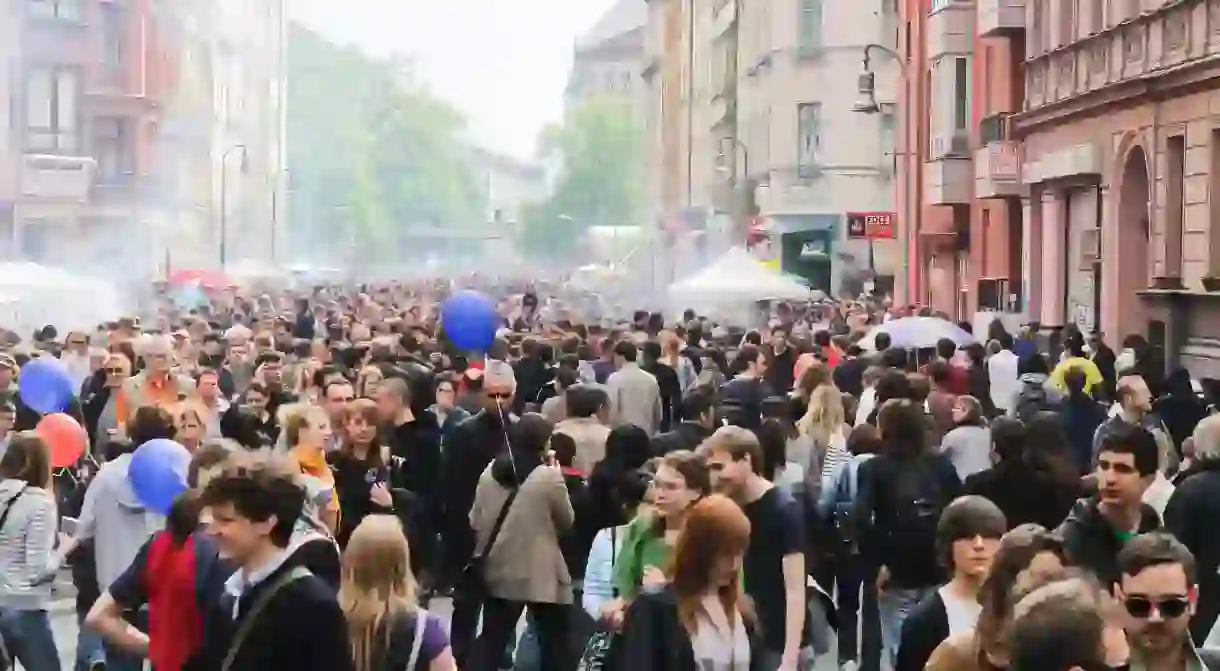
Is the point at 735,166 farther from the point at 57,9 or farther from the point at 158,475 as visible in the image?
the point at 158,475

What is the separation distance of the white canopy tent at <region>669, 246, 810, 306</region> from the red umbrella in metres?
21.3

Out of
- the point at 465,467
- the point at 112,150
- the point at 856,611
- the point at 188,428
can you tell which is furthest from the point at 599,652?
the point at 112,150

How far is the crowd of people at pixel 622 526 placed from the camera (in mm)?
6598

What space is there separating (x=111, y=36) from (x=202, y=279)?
1396cm

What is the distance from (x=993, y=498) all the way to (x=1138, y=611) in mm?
3942

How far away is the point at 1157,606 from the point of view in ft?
19.5

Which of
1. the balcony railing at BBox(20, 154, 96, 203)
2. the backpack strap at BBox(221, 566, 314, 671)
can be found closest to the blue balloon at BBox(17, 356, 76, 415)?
the backpack strap at BBox(221, 566, 314, 671)

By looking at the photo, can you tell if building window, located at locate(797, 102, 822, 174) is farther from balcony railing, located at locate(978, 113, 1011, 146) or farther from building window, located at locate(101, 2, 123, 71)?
building window, located at locate(101, 2, 123, 71)

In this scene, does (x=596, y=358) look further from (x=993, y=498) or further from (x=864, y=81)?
(x=864, y=81)

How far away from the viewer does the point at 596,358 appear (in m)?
22.8

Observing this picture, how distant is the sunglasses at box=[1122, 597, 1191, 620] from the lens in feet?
19.4

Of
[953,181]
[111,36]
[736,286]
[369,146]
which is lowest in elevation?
[736,286]

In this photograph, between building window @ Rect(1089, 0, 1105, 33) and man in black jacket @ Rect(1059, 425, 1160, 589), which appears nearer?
man in black jacket @ Rect(1059, 425, 1160, 589)

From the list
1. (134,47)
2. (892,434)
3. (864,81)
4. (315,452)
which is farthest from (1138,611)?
(134,47)
